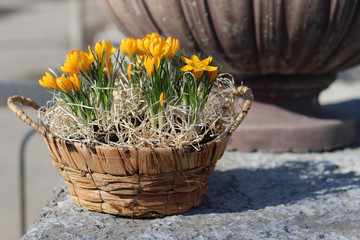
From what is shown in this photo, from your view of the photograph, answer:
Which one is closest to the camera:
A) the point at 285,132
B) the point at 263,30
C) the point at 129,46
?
the point at 129,46

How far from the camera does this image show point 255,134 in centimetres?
166

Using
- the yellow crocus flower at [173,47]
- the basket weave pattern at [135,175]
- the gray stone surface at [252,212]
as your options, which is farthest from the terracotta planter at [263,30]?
the basket weave pattern at [135,175]

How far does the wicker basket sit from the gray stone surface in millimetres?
43

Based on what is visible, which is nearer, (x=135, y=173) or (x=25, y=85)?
(x=135, y=173)

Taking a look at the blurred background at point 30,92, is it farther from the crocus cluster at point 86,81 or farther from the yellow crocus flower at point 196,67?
the yellow crocus flower at point 196,67

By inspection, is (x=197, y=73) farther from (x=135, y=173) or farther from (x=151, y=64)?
(x=135, y=173)

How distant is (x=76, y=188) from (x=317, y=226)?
580 millimetres

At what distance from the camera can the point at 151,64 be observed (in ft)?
3.45

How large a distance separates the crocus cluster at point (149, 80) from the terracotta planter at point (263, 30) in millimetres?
326

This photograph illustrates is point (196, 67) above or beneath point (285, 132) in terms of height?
above

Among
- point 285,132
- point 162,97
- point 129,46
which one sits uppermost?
point 129,46

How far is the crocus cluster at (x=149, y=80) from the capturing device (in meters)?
1.07

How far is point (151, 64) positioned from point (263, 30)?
0.51 metres

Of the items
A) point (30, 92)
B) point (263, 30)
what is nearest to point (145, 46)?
point (263, 30)
